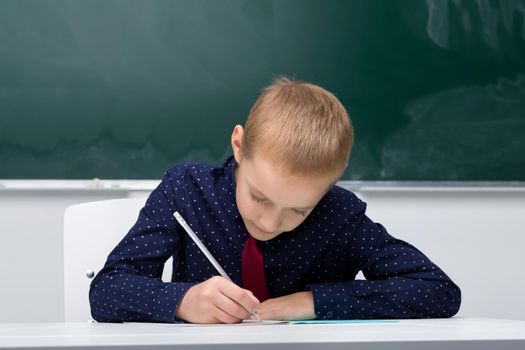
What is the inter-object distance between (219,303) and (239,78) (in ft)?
4.79

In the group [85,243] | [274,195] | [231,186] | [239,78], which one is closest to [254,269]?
[231,186]

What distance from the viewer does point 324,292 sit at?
1.44 metres

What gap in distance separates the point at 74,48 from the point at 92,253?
95cm

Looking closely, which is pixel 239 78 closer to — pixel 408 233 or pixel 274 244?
pixel 408 233

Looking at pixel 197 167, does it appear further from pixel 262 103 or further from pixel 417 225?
pixel 417 225

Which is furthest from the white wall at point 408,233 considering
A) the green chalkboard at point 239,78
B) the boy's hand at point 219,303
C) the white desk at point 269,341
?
the white desk at point 269,341

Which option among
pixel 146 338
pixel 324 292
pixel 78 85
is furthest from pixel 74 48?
pixel 146 338

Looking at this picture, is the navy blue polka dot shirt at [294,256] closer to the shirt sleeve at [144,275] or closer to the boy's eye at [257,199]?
the shirt sleeve at [144,275]

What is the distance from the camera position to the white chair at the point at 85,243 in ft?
5.72

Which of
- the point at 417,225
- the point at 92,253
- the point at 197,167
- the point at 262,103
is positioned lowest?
the point at 417,225

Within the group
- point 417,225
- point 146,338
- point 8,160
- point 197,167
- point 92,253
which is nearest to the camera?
point 146,338

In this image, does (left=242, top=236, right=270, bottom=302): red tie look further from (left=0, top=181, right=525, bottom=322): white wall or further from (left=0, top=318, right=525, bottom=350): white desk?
(left=0, top=181, right=525, bottom=322): white wall

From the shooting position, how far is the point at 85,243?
1757 millimetres

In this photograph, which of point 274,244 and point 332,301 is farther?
point 274,244
